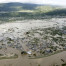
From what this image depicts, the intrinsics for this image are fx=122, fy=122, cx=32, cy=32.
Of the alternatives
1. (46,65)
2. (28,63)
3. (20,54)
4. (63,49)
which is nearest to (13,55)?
(20,54)

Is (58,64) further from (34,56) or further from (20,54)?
(20,54)

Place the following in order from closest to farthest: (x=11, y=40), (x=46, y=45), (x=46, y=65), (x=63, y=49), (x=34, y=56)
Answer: (x=46, y=65), (x=34, y=56), (x=63, y=49), (x=46, y=45), (x=11, y=40)

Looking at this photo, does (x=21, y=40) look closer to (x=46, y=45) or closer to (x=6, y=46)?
(x=6, y=46)

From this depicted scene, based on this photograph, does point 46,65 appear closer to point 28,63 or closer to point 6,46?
point 28,63

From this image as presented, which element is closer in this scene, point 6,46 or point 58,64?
point 58,64

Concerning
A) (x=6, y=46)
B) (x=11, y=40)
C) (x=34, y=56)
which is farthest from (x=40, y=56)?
(x=11, y=40)

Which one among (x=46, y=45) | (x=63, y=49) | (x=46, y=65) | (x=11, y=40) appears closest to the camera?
(x=46, y=65)

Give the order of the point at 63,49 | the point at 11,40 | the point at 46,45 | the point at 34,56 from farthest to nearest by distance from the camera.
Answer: the point at 11,40
the point at 46,45
the point at 63,49
the point at 34,56

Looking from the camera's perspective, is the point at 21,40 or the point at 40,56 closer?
the point at 40,56
